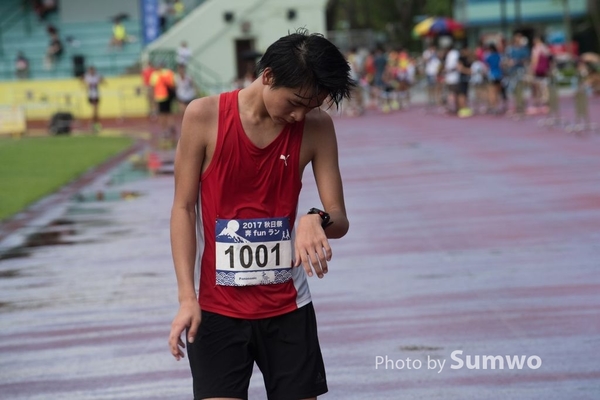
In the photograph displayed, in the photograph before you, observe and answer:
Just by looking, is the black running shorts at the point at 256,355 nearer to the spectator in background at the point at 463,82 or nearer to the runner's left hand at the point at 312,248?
the runner's left hand at the point at 312,248

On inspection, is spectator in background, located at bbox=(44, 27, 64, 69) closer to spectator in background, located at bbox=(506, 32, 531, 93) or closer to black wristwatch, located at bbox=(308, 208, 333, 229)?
spectator in background, located at bbox=(506, 32, 531, 93)

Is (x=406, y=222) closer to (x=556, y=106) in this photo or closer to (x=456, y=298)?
(x=456, y=298)

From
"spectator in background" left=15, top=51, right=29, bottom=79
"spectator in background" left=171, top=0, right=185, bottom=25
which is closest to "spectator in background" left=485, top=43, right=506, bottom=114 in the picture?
"spectator in background" left=15, top=51, right=29, bottom=79

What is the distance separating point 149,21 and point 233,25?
5.32 metres

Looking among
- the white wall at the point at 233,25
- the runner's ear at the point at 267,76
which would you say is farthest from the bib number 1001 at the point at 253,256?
the white wall at the point at 233,25

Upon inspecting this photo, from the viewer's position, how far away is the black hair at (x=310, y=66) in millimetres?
3889

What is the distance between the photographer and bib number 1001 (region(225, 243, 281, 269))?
4246 millimetres

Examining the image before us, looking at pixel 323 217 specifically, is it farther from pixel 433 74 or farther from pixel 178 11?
pixel 178 11

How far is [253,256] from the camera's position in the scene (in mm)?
4266

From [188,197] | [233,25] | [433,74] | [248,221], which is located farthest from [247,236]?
[233,25]

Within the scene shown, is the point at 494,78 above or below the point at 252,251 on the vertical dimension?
below

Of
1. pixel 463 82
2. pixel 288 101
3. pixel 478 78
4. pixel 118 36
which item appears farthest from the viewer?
pixel 118 36

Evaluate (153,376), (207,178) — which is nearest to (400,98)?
(153,376)

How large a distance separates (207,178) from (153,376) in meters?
3.23
